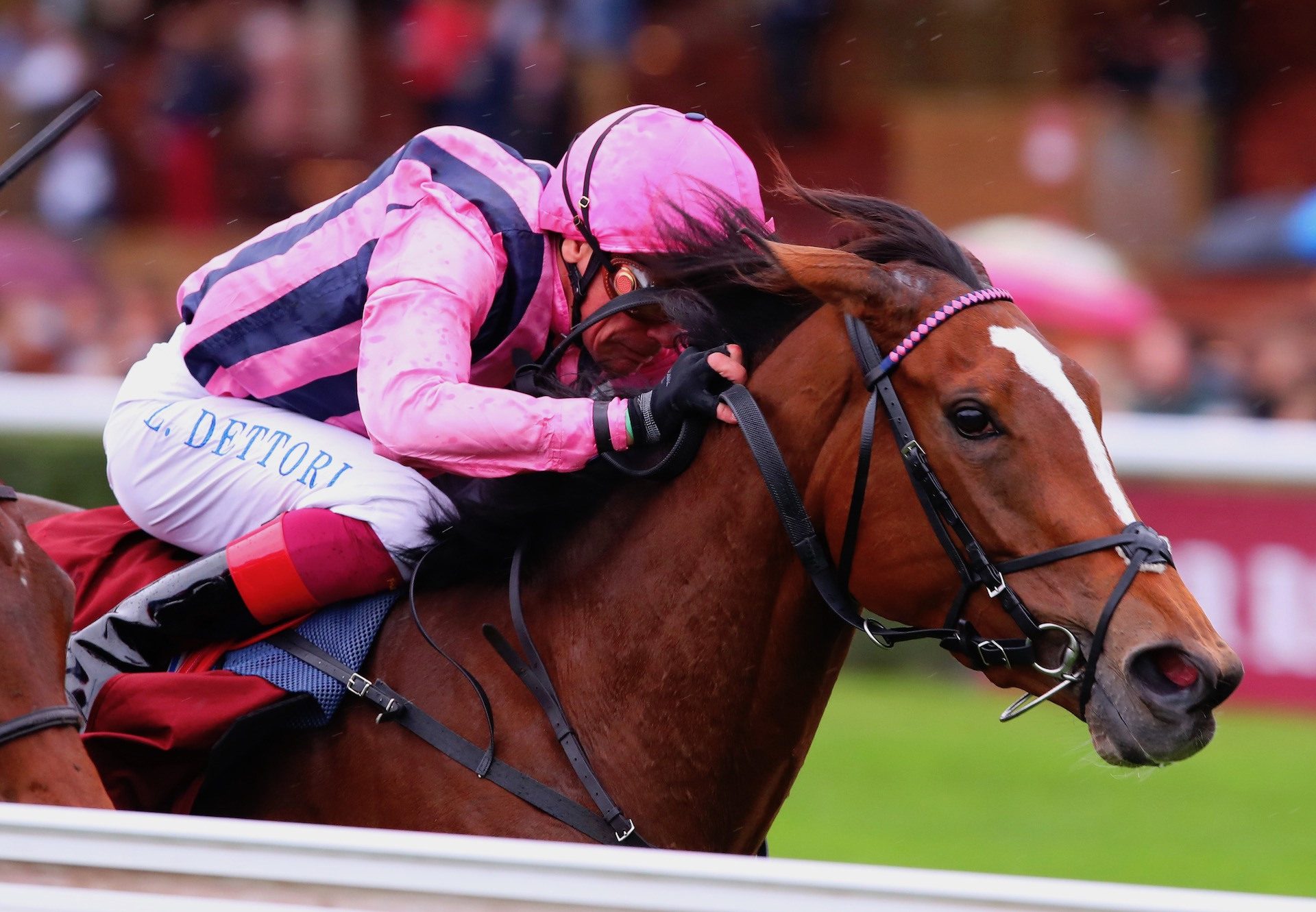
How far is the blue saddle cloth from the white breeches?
0.10 meters

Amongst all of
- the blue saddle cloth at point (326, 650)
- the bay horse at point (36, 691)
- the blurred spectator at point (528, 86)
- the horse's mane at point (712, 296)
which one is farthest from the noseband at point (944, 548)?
the blurred spectator at point (528, 86)

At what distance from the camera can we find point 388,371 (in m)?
2.65

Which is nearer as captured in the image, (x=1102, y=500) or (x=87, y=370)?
(x=1102, y=500)

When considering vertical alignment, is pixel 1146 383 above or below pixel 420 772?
below

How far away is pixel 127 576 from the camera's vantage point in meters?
3.01

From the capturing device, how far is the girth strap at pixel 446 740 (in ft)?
8.54

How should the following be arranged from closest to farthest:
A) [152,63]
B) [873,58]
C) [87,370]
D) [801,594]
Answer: [801,594] < [87,370] < [873,58] < [152,63]

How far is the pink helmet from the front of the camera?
9.13ft

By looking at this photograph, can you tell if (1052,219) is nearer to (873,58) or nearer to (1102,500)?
(873,58)

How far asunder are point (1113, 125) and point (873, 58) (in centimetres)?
178

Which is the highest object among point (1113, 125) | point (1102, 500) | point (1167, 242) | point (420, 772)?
point (1102, 500)

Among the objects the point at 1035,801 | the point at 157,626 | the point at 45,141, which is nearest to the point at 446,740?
the point at 157,626

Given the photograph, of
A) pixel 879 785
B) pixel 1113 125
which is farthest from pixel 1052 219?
pixel 879 785

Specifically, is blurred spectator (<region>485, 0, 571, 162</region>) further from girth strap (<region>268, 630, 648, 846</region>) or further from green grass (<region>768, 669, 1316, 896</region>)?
girth strap (<region>268, 630, 648, 846</region>)
